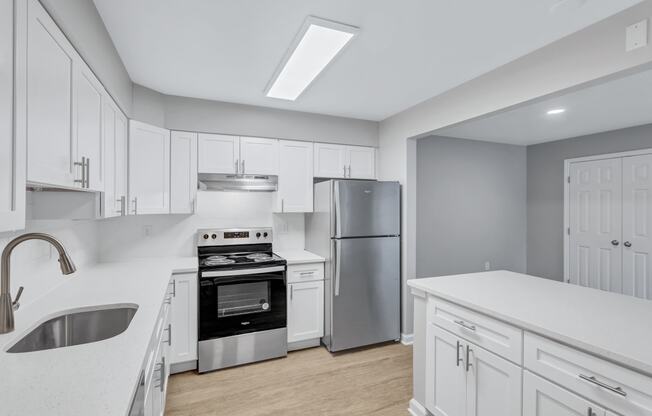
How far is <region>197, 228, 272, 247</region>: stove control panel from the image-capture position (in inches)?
126

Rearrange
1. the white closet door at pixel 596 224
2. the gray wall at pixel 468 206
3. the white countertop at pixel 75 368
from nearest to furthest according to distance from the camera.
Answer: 1. the white countertop at pixel 75 368
2. the white closet door at pixel 596 224
3. the gray wall at pixel 468 206

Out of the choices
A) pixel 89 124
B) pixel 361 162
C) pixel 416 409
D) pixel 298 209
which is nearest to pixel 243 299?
pixel 298 209

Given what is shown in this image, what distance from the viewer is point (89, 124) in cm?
164

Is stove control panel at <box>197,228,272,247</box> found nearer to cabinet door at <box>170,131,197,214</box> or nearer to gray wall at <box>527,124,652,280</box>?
cabinet door at <box>170,131,197,214</box>

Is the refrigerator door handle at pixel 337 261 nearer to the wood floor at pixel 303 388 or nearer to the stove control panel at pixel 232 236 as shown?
the wood floor at pixel 303 388

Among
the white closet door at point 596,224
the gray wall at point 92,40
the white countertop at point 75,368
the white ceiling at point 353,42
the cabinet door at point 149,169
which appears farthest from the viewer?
the white closet door at point 596,224

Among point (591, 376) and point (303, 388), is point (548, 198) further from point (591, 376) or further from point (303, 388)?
point (303, 388)

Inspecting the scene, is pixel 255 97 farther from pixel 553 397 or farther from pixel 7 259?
pixel 553 397

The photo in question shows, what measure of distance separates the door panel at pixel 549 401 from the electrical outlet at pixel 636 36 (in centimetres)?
169

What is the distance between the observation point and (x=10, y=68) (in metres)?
0.93

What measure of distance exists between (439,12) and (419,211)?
2908 mm

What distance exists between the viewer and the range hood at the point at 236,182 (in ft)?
10.1

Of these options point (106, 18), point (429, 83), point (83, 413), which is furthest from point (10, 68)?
point (429, 83)

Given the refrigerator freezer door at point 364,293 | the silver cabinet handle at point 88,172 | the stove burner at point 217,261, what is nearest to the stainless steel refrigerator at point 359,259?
the refrigerator freezer door at point 364,293
